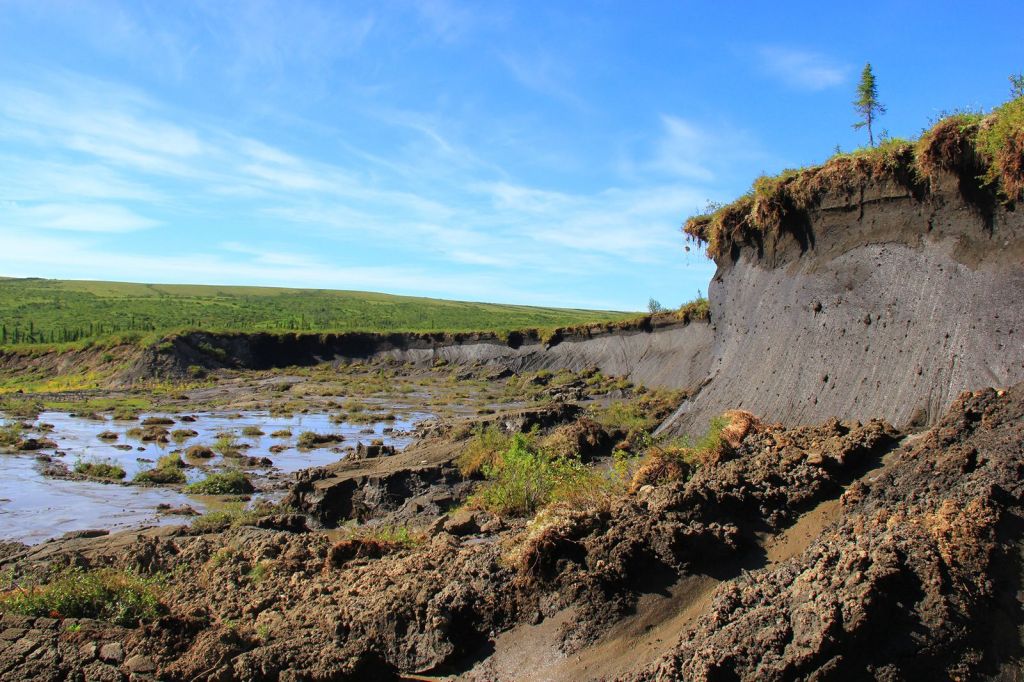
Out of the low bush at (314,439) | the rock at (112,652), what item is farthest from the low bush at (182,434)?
the rock at (112,652)

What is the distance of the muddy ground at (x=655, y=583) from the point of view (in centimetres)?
507

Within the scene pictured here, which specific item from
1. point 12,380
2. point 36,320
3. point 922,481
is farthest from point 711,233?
point 36,320

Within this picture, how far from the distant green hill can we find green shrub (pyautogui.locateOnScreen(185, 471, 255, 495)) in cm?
4505

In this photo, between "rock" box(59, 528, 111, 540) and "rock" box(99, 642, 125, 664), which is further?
"rock" box(59, 528, 111, 540)

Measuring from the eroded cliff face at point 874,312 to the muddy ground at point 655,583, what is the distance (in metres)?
2.25

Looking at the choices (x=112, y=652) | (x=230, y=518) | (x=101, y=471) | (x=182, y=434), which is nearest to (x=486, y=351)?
(x=182, y=434)

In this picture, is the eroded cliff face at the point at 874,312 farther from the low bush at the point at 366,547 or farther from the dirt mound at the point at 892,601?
the low bush at the point at 366,547

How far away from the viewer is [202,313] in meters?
98.7

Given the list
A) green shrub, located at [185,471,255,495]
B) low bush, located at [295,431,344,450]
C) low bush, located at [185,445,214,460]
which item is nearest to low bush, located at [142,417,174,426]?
low bush, located at [295,431,344,450]

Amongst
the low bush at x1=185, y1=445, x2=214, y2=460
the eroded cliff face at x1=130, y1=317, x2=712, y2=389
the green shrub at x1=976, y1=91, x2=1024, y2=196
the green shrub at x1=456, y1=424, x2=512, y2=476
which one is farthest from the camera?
the eroded cliff face at x1=130, y1=317, x2=712, y2=389

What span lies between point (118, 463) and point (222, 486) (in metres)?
5.91

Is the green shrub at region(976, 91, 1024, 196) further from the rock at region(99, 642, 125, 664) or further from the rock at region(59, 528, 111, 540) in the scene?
the rock at region(59, 528, 111, 540)

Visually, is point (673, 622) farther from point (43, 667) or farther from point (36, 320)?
point (36, 320)

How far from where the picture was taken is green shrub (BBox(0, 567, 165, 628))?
733 cm
